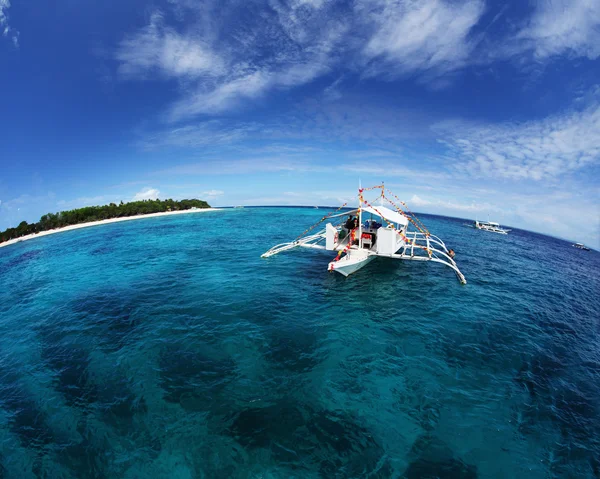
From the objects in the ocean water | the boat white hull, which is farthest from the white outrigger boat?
the ocean water

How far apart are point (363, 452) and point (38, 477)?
12.2 metres

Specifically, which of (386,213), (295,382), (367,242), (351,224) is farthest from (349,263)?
(295,382)

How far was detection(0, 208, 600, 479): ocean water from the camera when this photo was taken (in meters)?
9.16

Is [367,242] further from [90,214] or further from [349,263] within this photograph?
[90,214]

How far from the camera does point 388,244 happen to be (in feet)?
93.1

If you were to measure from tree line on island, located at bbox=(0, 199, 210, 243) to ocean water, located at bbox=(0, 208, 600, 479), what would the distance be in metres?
73.2

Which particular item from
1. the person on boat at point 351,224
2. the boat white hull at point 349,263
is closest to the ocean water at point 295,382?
the boat white hull at point 349,263

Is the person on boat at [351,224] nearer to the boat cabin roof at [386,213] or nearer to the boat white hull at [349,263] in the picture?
the boat cabin roof at [386,213]

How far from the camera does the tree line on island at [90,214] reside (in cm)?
7381

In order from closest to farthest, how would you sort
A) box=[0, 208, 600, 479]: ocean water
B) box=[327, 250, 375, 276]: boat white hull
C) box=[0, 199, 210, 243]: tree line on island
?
box=[0, 208, 600, 479]: ocean water
box=[327, 250, 375, 276]: boat white hull
box=[0, 199, 210, 243]: tree line on island

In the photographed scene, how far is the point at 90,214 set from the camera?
96.1 meters

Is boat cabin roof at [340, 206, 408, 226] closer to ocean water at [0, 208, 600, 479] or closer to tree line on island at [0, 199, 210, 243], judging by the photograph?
ocean water at [0, 208, 600, 479]

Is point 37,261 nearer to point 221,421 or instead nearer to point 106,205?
point 221,421

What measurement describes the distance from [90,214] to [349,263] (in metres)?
116
